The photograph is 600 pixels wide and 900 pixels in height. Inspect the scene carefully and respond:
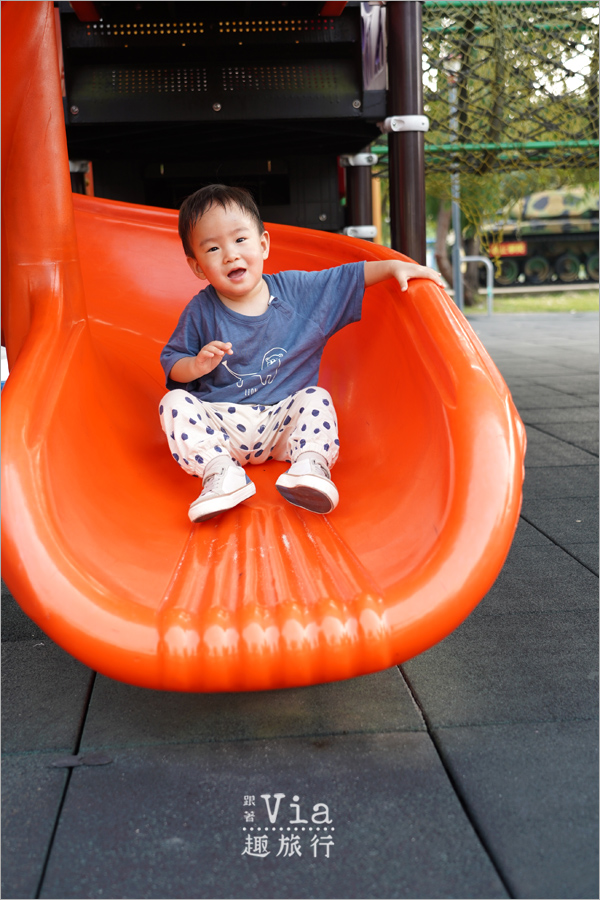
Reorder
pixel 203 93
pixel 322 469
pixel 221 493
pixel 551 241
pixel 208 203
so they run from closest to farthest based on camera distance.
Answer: pixel 221 493 → pixel 322 469 → pixel 208 203 → pixel 203 93 → pixel 551 241

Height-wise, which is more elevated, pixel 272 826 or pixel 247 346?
pixel 247 346

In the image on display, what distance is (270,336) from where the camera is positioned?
1983 millimetres

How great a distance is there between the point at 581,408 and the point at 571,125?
5.20 feet

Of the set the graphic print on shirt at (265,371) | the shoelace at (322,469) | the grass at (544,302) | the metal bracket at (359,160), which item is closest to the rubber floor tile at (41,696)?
the shoelace at (322,469)

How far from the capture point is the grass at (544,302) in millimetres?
12062

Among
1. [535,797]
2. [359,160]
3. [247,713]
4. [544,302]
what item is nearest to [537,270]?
[544,302]

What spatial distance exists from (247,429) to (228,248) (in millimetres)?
425

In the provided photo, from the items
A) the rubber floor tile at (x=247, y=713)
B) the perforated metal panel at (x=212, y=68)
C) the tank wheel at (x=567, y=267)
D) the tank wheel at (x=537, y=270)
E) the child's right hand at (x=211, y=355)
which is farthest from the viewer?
the tank wheel at (x=537, y=270)

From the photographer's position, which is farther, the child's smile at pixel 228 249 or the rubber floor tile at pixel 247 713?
the child's smile at pixel 228 249

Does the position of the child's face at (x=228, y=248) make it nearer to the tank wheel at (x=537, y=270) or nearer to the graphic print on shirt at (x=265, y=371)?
the graphic print on shirt at (x=265, y=371)

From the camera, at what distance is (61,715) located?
4.64 feet

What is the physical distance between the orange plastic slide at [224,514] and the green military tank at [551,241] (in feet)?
48.6

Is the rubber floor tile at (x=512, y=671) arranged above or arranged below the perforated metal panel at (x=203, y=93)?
below

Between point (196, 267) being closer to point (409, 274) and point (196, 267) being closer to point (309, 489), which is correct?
point (409, 274)
